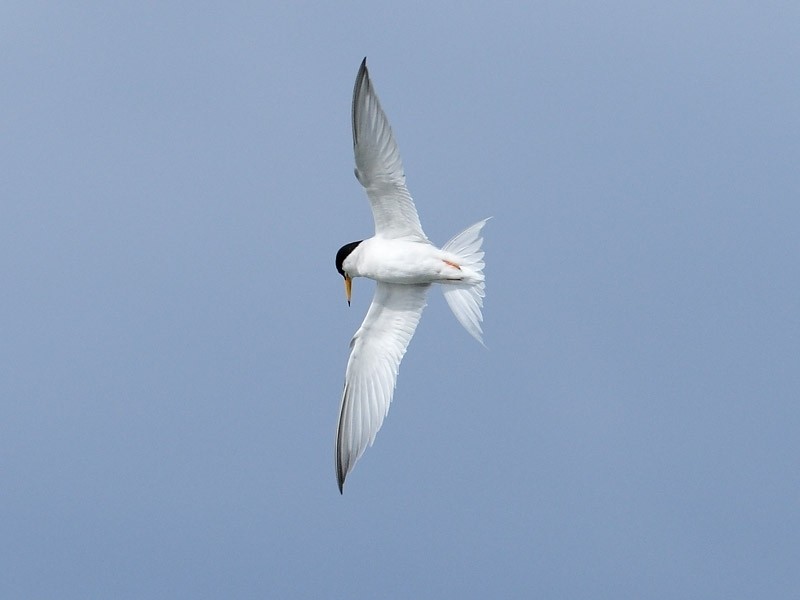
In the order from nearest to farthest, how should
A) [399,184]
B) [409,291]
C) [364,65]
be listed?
[364,65]
[399,184]
[409,291]

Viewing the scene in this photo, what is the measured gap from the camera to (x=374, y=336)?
1032 centimetres

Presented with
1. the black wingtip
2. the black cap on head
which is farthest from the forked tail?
the black wingtip

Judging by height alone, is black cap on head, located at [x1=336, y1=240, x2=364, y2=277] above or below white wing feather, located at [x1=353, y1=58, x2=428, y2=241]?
below

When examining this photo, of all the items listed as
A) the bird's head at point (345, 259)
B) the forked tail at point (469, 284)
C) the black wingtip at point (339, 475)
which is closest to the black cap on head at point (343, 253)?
the bird's head at point (345, 259)

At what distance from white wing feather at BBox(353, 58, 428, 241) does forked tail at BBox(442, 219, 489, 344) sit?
13.1 inches

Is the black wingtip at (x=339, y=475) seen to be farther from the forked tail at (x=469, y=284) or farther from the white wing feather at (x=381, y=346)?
the forked tail at (x=469, y=284)

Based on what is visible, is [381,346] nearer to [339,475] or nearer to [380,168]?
[339,475]

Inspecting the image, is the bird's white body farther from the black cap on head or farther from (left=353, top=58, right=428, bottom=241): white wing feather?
the black cap on head

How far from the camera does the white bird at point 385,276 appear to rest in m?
9.31

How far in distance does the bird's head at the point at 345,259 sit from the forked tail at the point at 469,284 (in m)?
0.92

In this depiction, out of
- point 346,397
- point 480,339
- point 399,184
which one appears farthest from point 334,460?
point 399,184

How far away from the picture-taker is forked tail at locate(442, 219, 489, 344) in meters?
9.79

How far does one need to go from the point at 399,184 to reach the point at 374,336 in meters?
1.51

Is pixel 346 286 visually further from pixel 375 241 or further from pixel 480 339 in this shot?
pixel 480 339
